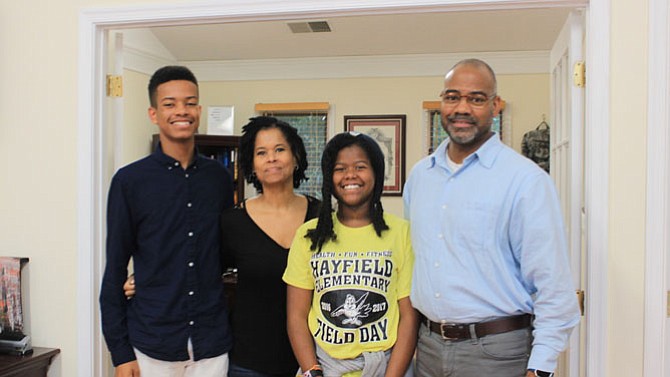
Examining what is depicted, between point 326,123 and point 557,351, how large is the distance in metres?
3.94

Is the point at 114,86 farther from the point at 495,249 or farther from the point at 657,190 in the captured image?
the point at 657,190

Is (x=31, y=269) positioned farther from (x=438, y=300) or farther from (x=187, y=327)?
(x=438, y=300)

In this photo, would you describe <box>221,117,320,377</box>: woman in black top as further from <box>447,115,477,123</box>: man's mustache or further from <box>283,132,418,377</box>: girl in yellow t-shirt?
<box>447,115,477,123</box>: man's mustache

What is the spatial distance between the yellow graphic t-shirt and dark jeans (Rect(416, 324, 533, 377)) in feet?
0.57

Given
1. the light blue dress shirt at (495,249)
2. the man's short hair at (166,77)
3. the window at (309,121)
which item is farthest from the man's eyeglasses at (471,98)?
the window at (309,121)

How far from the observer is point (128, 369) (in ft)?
6.25

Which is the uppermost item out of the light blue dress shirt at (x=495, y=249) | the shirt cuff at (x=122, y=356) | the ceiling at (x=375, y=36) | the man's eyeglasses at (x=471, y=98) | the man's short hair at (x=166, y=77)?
the ceiling at (x=375, y=36)

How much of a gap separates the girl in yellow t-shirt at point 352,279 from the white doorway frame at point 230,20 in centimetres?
56

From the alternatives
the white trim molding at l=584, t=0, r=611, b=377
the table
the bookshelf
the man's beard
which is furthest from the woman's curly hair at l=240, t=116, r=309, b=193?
the bookshelf

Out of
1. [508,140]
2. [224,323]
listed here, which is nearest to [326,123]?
[508,140]

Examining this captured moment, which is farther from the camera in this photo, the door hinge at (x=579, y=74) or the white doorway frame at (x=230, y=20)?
the door hinge at (x=579, y=74)

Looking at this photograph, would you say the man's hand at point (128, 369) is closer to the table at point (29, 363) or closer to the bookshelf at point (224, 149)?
the table at point (29, 363)

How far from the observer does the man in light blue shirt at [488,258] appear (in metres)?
1.59

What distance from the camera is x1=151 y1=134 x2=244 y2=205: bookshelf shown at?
496 cm
